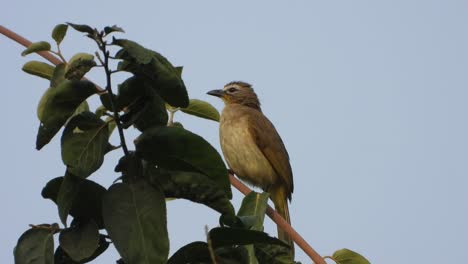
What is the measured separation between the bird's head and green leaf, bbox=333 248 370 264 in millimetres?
5273

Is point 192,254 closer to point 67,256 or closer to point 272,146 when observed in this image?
point 67,256

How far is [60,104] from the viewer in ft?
6.88

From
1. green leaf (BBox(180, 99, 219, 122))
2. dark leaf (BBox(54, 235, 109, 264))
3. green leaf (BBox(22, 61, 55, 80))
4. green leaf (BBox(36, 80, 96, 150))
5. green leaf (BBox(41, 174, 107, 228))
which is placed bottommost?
dark leaf (BBox(54, 235, 109, 264))

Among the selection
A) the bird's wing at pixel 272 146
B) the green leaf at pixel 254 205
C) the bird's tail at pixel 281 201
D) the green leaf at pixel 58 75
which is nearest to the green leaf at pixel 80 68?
the green leaf at pixel 58 75

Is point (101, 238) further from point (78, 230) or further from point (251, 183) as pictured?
point (251, 183)

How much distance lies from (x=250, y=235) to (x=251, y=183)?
17.9 ft

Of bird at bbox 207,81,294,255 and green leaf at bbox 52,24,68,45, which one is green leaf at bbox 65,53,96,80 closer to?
green leaf at bbox 52,24,68,45

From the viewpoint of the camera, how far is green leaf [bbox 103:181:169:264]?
6.51 ft

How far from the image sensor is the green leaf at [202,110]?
13.3 feet

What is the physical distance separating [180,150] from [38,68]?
4.23 ft

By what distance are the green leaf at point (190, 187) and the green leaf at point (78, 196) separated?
0.60 feet

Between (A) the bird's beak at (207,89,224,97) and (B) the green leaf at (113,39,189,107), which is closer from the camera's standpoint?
(B) the green leaf at (113,39,189,107)

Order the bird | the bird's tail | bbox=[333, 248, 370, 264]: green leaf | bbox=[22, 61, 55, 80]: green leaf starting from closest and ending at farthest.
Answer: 1. bbox=[22, 61, 55, 80]: green leaf
2. bbox=[333, 248, 370, 264]: green leaf
3. the bird's tail
4. the bird

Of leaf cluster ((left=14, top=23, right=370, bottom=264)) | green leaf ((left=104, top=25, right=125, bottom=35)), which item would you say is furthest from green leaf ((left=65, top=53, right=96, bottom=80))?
green leaf ((left=104, top=25, right=125, bottom=35))
